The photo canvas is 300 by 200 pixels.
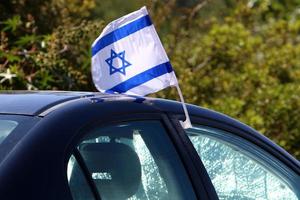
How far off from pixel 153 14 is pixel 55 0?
1.24 metres

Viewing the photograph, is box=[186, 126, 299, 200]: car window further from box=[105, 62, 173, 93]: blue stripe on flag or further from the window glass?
the window glass

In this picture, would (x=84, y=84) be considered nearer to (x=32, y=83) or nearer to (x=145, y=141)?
(x=32, y=83)

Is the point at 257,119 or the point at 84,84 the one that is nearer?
the point at 84,84

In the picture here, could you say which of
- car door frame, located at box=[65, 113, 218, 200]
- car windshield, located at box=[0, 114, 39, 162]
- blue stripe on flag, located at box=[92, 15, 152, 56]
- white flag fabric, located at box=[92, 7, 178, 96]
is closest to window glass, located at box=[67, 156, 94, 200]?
car windshield, located at box=[0, 114, 39, 162]

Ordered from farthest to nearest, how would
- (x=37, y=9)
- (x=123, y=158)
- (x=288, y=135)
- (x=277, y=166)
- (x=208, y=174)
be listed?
(x=288, y=135)
(x=37, y=9)
(x=277, y=166)
(x=208, y=174)
(x=123, y=158)

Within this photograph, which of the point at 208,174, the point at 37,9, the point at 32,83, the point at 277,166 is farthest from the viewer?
the point at 37,9

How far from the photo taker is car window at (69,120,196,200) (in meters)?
3.24

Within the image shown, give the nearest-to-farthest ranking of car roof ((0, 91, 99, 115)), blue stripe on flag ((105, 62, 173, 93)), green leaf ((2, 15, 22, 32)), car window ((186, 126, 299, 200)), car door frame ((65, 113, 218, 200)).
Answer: car roof ((0, 91, 99, 115)) < car door frame ((65, 113, 218, 200)) < car window ((186, 126, 299, 200)) < blue stripe on flag ((105, 62, 173, 93)) < green leaf ((2, 15, 22, 32))

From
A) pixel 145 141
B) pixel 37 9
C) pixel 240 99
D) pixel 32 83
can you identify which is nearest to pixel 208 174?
pixel 145 141

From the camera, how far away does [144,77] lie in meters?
3.87

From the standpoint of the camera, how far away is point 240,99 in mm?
9039

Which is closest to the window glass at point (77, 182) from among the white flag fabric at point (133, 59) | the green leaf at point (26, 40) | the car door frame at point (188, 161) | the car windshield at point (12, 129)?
the car windshield at point (12, 129)

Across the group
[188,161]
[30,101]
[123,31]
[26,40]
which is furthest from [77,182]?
[26,40]

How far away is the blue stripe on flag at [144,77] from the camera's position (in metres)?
3.87
